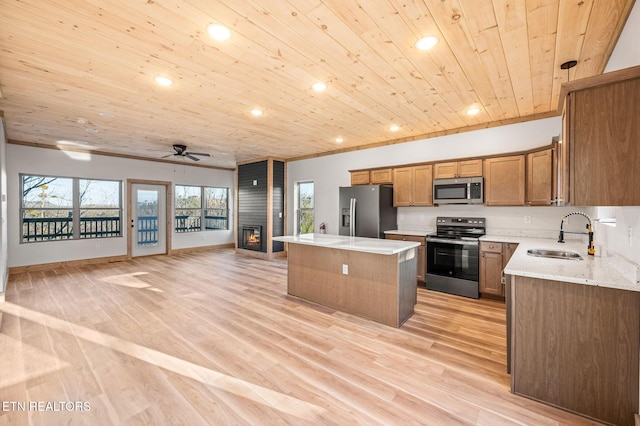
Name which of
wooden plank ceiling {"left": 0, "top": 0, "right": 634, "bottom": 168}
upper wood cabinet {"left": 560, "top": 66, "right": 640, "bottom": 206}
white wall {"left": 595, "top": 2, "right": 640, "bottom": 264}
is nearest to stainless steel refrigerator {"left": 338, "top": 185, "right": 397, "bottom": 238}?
wooden plank ceiling {"left": 0, "top": 0, "right": 634, "bottom": 168}

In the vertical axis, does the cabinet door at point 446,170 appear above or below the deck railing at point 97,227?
above

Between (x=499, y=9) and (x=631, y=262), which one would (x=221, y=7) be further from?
(x=631, y=262)

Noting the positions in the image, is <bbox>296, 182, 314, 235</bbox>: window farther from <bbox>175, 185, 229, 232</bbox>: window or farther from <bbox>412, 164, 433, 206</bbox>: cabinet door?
<bbox>175, 185, 229, 232</bbox>: window

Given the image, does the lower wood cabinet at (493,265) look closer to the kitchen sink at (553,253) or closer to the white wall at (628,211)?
the kitchen sink at (553,253)

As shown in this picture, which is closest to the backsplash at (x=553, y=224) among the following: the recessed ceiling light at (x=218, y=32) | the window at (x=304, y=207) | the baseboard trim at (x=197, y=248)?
the window at (x=304, y=207)

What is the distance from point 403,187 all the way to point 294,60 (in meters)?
3.31

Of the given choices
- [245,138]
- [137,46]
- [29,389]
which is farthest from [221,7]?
[245,138]

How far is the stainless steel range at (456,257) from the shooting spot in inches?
165

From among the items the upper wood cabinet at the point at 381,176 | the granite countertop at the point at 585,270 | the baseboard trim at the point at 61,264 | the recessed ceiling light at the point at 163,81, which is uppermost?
the recessed ceiling light at the point at 163,81

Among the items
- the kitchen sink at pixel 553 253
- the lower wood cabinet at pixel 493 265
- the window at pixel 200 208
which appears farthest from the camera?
the window at pixel 200 208

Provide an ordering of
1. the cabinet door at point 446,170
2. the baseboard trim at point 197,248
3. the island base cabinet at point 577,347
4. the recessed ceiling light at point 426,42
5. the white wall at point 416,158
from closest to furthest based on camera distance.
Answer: the island base cabinet at point 577,347 < the recessed ceiling light at point 426,42 < the white wall at point 416,158 < the cabinet door at point 446,170 < the baseboard trim at point 197,248

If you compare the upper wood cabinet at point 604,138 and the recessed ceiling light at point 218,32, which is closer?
the upper wood cabinet at point 604,138

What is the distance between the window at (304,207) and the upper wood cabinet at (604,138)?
589 centimetres

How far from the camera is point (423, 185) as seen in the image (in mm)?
5023
